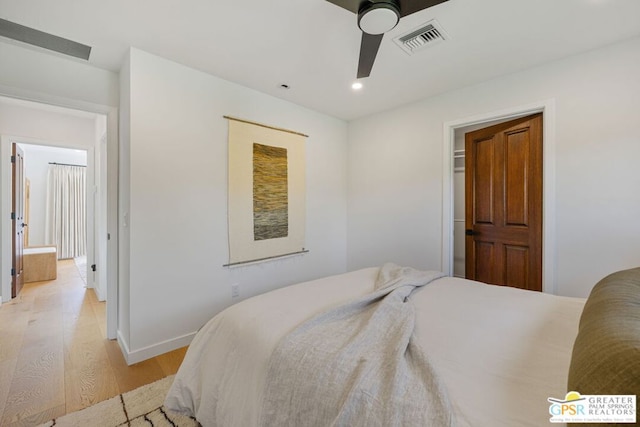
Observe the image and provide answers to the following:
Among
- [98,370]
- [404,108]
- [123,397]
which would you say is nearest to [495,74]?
[404,108]

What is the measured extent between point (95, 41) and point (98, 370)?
2398mm

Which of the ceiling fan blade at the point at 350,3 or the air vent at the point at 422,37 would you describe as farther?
the air vent at the point at 422,37

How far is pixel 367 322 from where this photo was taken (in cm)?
112

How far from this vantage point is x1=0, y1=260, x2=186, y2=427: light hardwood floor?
1.64 metres

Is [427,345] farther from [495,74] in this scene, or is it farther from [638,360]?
[495,74]

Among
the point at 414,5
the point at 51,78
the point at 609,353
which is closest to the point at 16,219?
the point at 51,78

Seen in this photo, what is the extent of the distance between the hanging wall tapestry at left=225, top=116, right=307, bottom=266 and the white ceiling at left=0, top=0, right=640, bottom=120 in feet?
1.99

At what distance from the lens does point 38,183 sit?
5828 millimetres

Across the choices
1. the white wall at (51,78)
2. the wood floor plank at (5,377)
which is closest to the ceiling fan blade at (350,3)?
the white wall at (51,78)

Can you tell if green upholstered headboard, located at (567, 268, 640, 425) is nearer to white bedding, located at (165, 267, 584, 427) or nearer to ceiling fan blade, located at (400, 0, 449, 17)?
white bedding, located at (165, 267, 584, 427)

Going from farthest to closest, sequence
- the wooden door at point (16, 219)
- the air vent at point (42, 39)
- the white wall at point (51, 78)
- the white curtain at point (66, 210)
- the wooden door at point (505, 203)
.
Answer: the white curtain at point (66, 210) → the wooden door at point (16, 219) → the wooden door at point (505, 203) → the white wall at point (51, 78) → the air vent at point (42, 39)

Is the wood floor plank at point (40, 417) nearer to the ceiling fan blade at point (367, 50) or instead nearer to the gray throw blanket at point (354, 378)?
the gray throw blanket at point (354, 378)

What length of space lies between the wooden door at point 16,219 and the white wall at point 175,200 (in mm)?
2407

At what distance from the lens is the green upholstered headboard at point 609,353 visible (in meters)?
0.56
